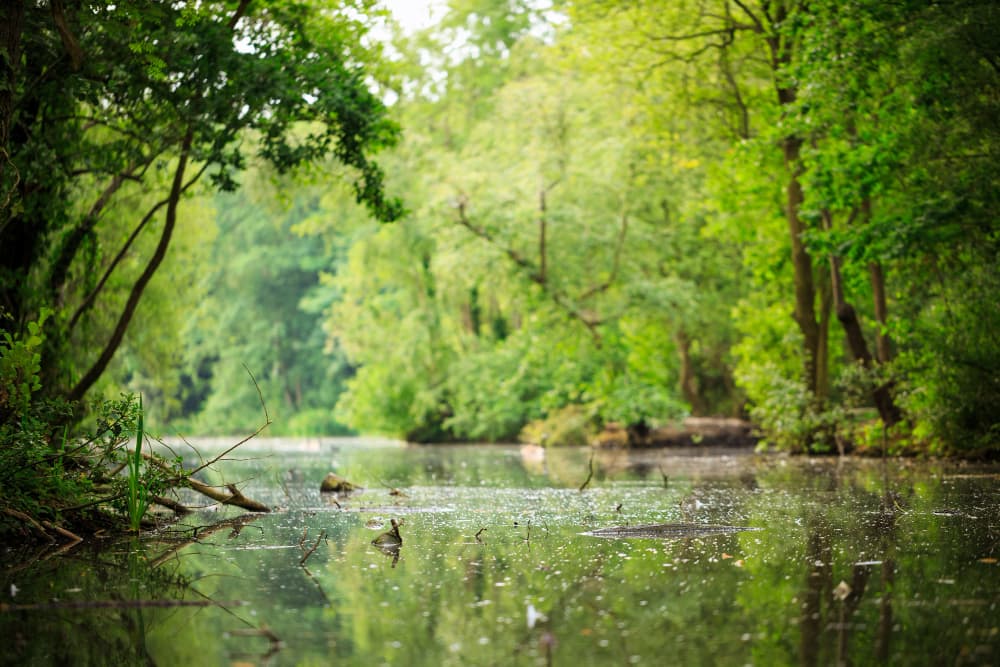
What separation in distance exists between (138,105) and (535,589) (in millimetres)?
8836

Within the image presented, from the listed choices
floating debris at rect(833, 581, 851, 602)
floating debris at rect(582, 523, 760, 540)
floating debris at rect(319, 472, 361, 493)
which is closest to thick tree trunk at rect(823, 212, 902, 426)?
floating debris at rect(319, 472, 361, 493)

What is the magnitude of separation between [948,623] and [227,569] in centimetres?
462

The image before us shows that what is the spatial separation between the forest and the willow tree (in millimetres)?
46

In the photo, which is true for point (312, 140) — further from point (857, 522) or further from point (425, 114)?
point (425, 114)

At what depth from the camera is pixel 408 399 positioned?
40.1 metres

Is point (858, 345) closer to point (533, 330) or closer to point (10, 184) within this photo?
point (533, 330)

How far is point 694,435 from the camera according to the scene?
29.9 m

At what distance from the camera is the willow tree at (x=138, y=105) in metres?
11.1

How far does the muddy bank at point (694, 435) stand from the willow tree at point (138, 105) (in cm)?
1695

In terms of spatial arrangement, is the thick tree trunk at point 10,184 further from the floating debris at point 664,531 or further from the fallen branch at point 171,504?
the floating debris at point 664,531

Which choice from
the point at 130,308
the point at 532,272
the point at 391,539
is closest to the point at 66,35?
the point at 130,308

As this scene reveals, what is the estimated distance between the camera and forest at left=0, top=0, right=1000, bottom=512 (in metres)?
12.1

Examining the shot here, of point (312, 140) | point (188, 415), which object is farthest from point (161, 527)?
point (188, 415)

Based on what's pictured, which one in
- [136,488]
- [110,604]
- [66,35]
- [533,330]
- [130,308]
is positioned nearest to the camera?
[110,604]
